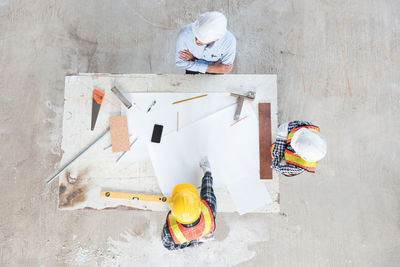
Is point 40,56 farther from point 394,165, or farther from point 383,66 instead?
point 394,165

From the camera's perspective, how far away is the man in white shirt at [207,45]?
5.36 ft

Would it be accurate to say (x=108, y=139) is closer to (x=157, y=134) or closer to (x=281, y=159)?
(x=157, y=134)

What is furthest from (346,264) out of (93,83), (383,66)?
(93,83)

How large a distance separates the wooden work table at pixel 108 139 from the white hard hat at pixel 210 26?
0.37 metres

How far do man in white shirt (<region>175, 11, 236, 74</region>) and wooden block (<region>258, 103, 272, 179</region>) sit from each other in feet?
1.54

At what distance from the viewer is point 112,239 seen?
8.86ft

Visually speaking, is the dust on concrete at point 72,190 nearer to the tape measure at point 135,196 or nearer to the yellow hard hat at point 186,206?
the tape measure at point 135,196

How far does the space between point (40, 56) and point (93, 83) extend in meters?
1.56

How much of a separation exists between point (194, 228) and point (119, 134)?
876mm

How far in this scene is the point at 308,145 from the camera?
5.58 ft

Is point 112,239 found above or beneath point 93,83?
beneath

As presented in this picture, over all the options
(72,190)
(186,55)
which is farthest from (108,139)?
(186,55)

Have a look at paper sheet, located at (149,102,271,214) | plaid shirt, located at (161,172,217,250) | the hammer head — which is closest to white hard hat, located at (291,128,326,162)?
paper sheet, located at (149,102,271,214)

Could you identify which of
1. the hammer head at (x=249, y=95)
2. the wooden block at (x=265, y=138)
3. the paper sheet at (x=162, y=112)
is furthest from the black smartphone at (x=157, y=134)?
the wooden block at (x=265, y=138)
